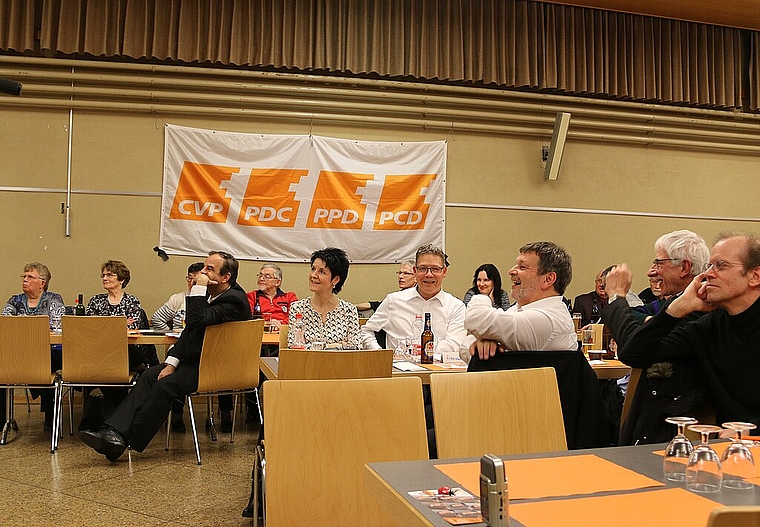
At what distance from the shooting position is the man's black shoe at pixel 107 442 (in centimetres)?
477

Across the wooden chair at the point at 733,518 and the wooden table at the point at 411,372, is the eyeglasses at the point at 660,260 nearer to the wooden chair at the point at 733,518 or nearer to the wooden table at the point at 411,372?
the wooden table at the point at 411,372

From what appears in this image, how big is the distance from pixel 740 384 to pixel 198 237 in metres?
6.05

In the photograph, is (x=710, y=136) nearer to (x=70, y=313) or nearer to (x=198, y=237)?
(x=198, y=237)

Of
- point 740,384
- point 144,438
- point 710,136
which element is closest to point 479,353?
point 740,384

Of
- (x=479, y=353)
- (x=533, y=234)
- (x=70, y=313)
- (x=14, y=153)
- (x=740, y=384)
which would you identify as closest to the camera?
(x=740, y=384)

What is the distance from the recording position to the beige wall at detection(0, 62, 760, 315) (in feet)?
24.5

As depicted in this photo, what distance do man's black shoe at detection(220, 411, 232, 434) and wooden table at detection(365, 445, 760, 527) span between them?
176 inches

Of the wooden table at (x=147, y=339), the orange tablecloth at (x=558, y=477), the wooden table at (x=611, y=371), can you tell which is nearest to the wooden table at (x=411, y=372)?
the wooden table at (x=611, y=371)

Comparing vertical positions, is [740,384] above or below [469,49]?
below

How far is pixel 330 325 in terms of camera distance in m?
4.79

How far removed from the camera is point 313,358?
3.52 metres

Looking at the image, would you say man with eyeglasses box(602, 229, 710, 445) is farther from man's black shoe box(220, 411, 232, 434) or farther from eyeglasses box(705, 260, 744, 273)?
man's black shoe box(220, 411, 232, 434)

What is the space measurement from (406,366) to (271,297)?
3.53 m

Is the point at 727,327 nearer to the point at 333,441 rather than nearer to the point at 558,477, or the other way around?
the point at 558,477
